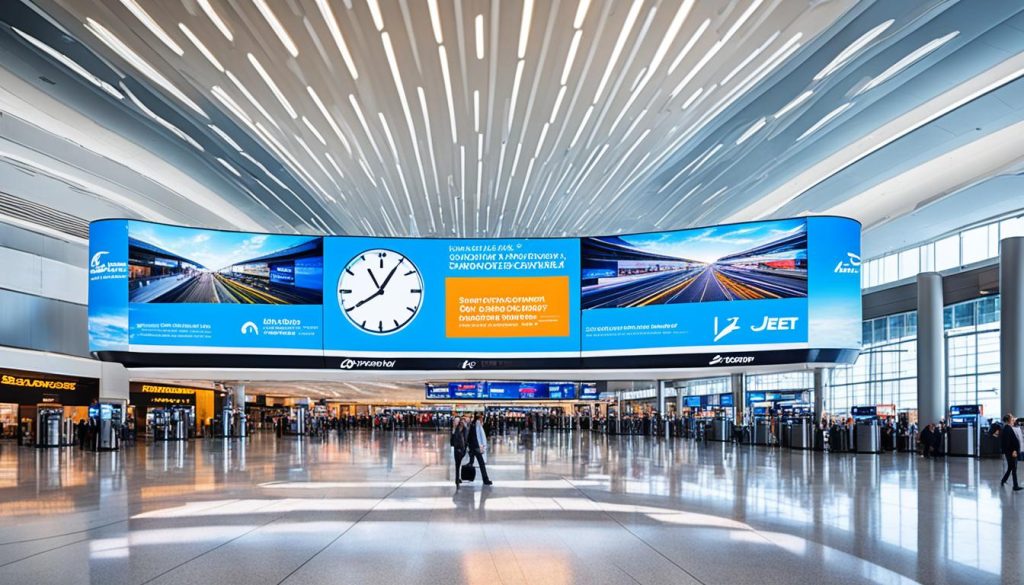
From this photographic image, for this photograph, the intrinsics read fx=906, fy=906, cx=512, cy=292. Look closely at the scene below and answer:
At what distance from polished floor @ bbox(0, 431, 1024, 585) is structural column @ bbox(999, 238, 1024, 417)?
1287 centimetres

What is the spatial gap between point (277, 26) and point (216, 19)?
39.2 inches

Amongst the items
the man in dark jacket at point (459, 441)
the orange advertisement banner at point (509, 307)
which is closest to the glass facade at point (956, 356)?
the orange advertisement banner at point (509, 307)

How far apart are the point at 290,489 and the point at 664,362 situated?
8.28 meters

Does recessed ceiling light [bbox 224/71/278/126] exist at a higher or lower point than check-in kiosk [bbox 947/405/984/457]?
higher

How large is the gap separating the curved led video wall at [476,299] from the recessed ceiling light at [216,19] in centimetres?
524

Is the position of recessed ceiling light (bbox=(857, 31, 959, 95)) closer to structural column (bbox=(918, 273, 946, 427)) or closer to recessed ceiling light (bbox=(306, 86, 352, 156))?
recessed ceiling light (bbox=(306, 86, 352, 156))

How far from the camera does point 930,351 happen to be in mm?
37344

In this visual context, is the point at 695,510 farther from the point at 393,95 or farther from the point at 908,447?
the point at 908,447

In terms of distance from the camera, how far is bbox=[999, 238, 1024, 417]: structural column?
29.5 meters

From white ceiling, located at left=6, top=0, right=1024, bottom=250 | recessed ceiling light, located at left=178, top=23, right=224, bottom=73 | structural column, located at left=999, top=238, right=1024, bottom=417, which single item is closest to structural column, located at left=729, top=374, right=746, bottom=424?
structural column, located at left=999, top=238, right=1024, bottom=417

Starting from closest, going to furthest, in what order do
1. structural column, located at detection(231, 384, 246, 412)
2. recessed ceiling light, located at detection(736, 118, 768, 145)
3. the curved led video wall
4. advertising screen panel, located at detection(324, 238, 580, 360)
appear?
the curved led video wall → advertising screen panel, located at detection(324, 238, 580, 360) → recessed ceiling light, located at detection(736, 118, 768, 145) → structural column, located at detection(231, 384, 246, 412)

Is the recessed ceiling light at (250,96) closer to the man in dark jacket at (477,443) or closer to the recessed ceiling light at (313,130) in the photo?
the recessed ceiling light at (313,130)

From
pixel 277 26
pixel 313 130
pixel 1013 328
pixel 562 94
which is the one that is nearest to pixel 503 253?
pixel 562 94

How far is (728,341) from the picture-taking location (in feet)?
62.3
